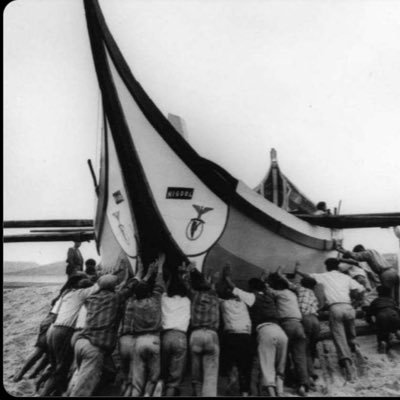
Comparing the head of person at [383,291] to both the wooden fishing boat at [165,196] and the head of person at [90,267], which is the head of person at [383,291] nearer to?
the wooden fishing boat at [165,196]

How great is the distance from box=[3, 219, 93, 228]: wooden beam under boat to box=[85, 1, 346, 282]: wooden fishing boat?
12.1ft

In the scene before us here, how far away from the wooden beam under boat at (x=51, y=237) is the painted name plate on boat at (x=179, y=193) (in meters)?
4.32

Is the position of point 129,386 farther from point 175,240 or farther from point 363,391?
point 363,391

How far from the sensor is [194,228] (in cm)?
607

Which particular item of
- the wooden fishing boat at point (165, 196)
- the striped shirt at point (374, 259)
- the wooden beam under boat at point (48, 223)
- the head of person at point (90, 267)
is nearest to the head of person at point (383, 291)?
the striped shirt at point (374, 259)

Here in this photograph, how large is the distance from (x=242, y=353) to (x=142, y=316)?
1.21 metres

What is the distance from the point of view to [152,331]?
460 centimetres

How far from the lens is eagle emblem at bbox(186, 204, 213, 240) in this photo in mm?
6059

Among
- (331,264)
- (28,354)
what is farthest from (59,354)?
(331,264)

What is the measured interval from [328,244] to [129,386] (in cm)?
490

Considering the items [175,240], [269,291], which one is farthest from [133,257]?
[269,291]

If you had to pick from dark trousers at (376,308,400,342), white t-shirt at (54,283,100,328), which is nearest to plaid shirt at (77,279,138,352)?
white t-shirt at (54,283,100,328)

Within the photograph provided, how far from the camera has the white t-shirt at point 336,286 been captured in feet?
17.5

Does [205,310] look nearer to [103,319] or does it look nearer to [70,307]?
[103,319]
